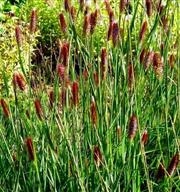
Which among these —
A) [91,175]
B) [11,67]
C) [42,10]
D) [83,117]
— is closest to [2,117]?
[83,117]

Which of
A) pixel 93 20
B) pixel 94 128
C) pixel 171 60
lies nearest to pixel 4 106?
pixel 94 128

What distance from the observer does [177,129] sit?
2.68m

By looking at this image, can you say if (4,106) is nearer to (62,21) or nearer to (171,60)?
(62,21)

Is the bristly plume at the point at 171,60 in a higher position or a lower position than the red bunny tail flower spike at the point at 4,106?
higher

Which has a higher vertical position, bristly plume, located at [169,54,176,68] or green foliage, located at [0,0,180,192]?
bristly plume, located at [169,54,176,68]

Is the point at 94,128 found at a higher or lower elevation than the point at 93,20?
lower

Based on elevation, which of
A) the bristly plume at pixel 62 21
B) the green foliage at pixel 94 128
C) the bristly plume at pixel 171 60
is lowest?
the green foliage at pixel 94 128

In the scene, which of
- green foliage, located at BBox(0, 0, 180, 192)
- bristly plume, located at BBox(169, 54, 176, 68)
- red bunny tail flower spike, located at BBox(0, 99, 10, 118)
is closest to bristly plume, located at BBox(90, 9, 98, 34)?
green foliage, located at BBox(0, 0, 180, 192)

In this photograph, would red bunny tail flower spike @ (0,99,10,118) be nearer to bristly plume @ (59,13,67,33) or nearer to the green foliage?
the green foliage

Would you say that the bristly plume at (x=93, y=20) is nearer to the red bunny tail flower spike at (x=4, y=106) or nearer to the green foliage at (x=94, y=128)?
the green foliage at (x=94, y=128)

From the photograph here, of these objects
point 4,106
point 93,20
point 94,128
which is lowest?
point 94,128

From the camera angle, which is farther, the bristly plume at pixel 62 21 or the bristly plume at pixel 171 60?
the bristly plume at pixel 171 60

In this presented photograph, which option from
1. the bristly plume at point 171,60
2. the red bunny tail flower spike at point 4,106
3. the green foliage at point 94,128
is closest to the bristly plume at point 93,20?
the green foliage at point 94,128

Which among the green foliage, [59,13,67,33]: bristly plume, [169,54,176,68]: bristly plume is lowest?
the green foliage
